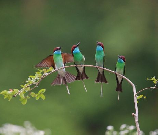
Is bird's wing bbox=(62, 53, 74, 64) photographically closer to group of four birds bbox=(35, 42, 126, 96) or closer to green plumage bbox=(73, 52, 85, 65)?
group of four birds bbox=(35, 42, 126, 96)

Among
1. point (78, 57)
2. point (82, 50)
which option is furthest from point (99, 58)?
point (82, 50)

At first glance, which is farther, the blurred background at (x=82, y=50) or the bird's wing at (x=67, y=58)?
the blurred background at (x=82, y=50)

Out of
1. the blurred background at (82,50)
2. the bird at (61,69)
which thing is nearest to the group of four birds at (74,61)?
the bird at (61,69)

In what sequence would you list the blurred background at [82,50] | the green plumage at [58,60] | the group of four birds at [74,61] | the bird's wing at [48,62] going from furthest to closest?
the blurred background at [82,50], the green plumage at [58,60], the bird's wing at [48,62], the group of four birds at [74,61]

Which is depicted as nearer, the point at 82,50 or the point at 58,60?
the point at 58,60

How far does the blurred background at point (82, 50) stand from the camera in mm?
11070

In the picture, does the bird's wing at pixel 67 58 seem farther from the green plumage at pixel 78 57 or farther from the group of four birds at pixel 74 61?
the green plumage at pixel 78 57

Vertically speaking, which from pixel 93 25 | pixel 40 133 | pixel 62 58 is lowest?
pixel 40 133

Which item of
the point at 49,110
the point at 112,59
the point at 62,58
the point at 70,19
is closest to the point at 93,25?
the point at 70,19

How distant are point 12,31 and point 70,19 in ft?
4.44

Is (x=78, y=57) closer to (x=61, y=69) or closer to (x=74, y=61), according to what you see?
(x=74, y=61)

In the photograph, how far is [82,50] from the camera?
462 inches

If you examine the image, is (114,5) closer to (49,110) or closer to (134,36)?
(134,36)

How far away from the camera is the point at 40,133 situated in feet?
13.7
